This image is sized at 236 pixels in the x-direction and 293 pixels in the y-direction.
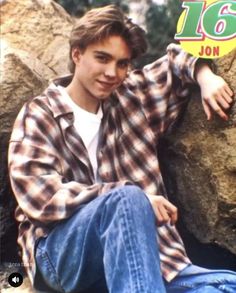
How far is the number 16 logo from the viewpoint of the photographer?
1171 millimetres

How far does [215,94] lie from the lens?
3.85 feet

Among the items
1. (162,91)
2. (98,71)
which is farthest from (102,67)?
(162,91)

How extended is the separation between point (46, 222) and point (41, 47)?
0.56 m

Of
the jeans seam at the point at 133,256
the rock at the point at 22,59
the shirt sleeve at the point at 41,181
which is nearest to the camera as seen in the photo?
the jeans seam at the point at 133,256

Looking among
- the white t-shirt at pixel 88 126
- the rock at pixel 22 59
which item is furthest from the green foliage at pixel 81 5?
the white t-shirt at pixel 88 126

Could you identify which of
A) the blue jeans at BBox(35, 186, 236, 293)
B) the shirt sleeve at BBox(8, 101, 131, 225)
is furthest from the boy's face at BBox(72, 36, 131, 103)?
the blue jeans at BBox(35, 186, 236, 293)

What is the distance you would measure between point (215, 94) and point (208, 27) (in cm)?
12

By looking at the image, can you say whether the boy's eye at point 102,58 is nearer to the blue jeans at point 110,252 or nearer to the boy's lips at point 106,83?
the boy's lips at point 106,83

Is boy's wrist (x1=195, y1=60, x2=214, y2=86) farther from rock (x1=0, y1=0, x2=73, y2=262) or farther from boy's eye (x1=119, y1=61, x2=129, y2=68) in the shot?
rock (x1=0, y1=0, x2=73, y2=262)

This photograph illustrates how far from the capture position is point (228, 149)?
47.0 inches

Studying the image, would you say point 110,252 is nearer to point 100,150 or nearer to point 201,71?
point 100,150

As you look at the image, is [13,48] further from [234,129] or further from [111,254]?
[111,254]

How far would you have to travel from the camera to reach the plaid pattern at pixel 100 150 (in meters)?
1.08

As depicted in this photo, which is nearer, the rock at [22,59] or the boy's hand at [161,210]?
the boy's hand at [161,210]
